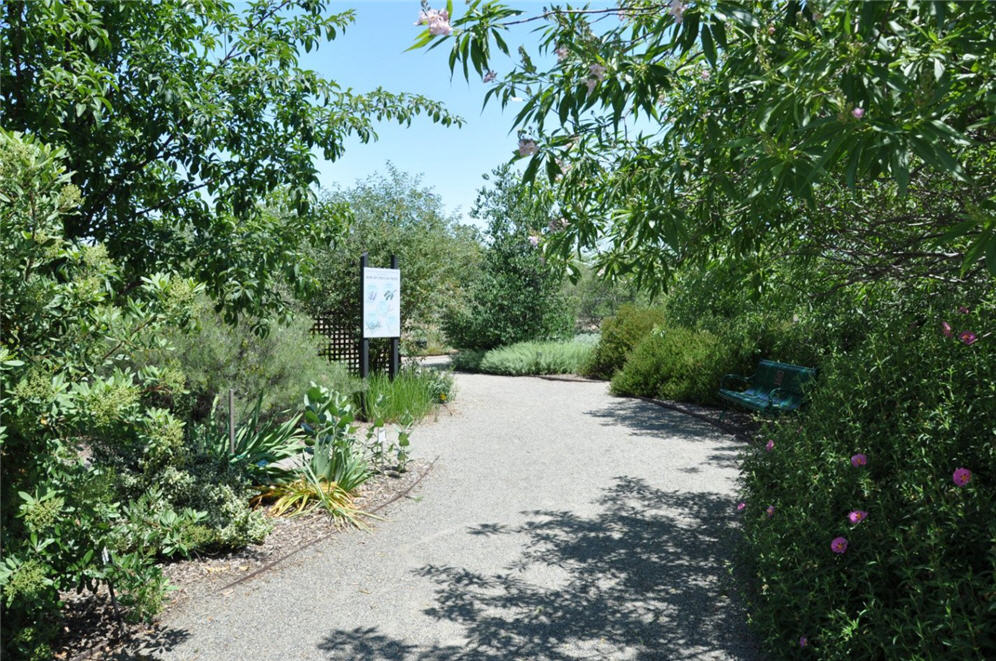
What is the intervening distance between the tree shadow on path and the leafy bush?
366mm

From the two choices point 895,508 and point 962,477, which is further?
point 895,508

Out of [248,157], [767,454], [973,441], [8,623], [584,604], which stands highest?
[248,157]

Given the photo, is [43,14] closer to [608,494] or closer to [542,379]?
[608,494]

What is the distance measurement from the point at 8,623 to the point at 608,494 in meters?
4.39

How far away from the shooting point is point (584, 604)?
12.0ft

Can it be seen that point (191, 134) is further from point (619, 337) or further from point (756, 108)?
point (619, 337)

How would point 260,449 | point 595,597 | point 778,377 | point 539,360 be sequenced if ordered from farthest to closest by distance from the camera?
point 539,360 < point 778,377 < point 260,449 < point 595,597

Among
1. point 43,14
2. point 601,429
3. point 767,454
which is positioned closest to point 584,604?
point 767,454

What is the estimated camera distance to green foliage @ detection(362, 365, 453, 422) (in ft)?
28.1

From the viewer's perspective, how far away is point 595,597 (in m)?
3.73

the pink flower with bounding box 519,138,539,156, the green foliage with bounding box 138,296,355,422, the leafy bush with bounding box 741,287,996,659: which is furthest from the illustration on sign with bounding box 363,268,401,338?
the pink flower with bounding box 519,138,539,156

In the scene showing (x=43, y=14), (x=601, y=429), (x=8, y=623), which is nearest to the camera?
(x=8, y=623)

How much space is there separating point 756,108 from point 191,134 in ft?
10.8

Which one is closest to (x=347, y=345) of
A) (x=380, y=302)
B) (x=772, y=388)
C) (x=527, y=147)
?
(x=380, y=302)
